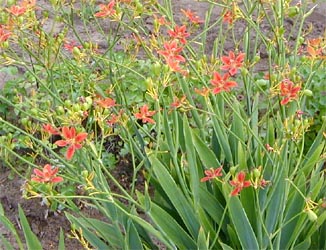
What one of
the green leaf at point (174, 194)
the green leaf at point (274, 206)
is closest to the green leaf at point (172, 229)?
the green leaf at point (174, 194)

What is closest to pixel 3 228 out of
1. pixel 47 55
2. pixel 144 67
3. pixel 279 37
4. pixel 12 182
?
pixel 12 182

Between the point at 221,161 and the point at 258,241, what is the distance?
43 centimetres

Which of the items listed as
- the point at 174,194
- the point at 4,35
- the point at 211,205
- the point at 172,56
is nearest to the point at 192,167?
the point at 174,194

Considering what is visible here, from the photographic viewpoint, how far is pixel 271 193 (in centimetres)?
207

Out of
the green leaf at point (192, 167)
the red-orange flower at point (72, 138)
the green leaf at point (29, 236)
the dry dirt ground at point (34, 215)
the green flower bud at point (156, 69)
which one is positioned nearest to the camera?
the red-orange flower at point (72, 138)

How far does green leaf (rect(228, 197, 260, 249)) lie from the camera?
6.79 feet

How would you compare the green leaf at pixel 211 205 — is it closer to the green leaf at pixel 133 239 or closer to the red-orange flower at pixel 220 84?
the green leaf at pixel 133 239

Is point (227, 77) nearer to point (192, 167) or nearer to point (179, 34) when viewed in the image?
point (179, 34)

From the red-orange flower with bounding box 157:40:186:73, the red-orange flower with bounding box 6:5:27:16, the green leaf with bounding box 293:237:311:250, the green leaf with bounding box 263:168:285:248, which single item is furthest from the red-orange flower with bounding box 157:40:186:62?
the green leaf with bounding box 293:237:311:250

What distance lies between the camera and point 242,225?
2100 mm

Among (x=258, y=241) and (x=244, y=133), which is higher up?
(x=244, y=133)

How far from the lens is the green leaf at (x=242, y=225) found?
6.79 feet

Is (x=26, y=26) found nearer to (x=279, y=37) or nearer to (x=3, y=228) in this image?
(x=279, y=37)

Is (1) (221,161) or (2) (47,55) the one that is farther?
(1) (221,161)
